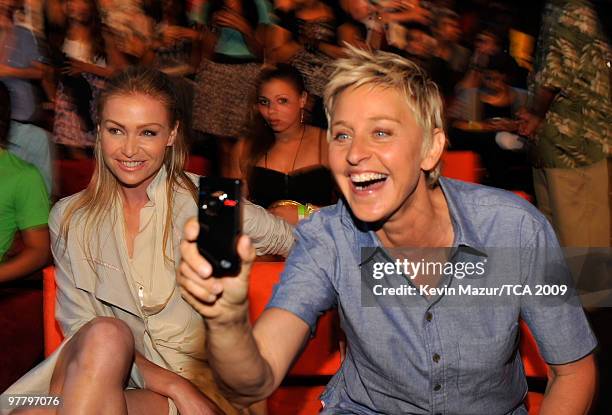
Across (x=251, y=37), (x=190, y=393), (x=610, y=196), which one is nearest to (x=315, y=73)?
(x=251, y=37)

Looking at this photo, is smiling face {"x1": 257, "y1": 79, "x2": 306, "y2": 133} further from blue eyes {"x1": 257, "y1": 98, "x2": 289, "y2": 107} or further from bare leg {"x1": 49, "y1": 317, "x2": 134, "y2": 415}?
bare leg {"x1": 49, "y1": 317, "x2": 134, "y2": 415}

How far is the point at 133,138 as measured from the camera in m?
2.48

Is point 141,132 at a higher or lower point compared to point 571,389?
higher

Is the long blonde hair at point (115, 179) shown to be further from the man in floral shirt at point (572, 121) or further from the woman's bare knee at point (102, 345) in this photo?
the man in floral shirt at point (572, 121)

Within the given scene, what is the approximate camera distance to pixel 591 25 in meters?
3.93

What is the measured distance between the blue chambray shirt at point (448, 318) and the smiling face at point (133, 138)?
762mm

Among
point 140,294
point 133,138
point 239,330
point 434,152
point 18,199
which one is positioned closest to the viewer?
point 239,330

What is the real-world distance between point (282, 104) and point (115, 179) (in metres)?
1.37

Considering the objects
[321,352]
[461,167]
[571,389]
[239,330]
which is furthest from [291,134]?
[239,330]

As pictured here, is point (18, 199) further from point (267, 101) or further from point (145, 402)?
point (267, 101)

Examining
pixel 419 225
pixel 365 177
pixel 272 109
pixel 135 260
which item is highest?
pixel 365 177

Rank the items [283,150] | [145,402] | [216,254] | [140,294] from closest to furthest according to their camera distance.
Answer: [216,254] → [145,402] → [140,294] → [283,150]

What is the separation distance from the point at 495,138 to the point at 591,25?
782mm

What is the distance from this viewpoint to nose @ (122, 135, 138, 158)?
244 cm
